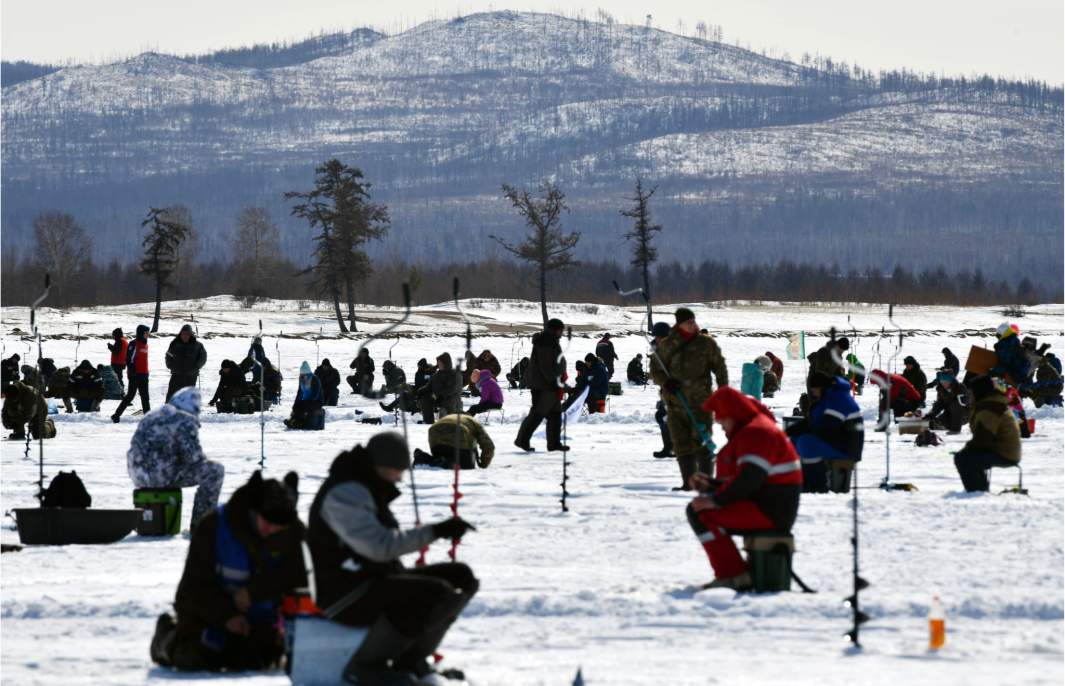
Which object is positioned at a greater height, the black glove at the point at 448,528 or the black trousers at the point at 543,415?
the black glove at the point at 448,528

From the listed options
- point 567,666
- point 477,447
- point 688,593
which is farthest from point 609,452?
point 567,666

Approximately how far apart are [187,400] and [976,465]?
6238mm

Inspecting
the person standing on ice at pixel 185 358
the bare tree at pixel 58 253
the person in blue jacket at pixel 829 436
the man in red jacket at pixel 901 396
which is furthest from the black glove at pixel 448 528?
the bare tree at pixel 58 253

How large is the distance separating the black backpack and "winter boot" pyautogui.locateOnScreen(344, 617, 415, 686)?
202 inches

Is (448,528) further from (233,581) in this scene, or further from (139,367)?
(139,367)

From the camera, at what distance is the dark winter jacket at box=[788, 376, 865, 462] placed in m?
14.0

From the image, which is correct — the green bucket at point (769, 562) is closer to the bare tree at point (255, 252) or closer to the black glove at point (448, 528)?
the black glove at point (448, 528)

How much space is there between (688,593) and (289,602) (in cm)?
272

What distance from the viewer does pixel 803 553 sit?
36.3 feet

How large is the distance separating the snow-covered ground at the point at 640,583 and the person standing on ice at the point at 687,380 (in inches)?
19.1

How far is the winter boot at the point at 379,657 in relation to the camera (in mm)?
7520

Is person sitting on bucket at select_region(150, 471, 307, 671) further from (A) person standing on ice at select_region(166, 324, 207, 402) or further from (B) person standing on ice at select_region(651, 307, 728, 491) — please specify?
(A) person standing on ice at select_region(166, 324, 207, 402)

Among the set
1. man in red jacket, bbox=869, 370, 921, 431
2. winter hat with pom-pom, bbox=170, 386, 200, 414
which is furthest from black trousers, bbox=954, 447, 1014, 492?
man in red jacket, bbox=869, 370, 921, 431

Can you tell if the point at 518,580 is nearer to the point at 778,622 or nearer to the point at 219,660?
the point at 778,622
